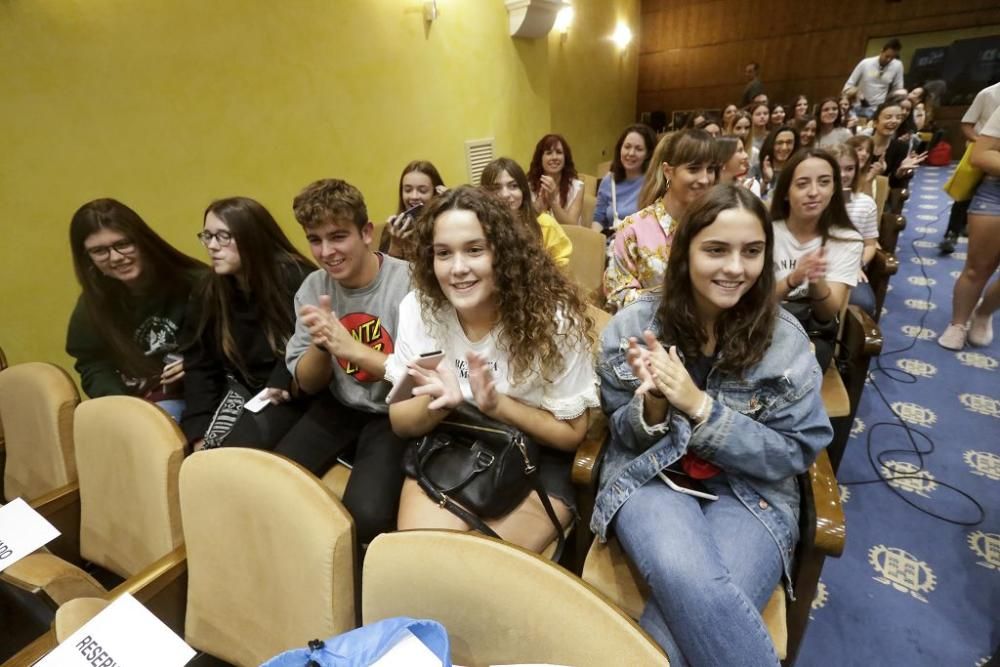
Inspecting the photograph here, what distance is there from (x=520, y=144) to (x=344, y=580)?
485 cm

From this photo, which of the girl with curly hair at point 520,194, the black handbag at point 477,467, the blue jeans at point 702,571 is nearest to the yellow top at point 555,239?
the girl with curly hair at point 520,194

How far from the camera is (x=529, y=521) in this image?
1.26 meters

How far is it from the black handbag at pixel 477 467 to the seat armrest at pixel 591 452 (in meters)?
0.10

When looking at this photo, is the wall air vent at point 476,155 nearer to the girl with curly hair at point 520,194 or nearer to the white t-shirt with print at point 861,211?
the girl with curly hair at point 520,194

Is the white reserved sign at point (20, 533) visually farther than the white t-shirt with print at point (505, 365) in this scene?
No

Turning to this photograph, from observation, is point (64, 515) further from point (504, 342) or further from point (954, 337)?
point (954, 337)

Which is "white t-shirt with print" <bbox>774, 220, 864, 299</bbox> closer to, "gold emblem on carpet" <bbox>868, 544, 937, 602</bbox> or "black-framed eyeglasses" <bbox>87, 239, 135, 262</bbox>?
"gold emblem on carpet" <bbox>868, 544, 937, 602</bbox>

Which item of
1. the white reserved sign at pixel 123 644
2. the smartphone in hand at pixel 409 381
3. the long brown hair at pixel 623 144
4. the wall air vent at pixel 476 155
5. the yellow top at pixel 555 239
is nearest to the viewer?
the white reserved sign at pixel 123 644

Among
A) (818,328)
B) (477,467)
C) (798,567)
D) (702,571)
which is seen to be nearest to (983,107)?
(818,328)

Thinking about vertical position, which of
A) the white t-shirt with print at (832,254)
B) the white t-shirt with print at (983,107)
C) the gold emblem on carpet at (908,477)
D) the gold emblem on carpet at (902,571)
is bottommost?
the gold emblem on carpet at (902,571)

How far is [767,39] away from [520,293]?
9.29 meters

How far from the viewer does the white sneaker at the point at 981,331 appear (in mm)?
2766

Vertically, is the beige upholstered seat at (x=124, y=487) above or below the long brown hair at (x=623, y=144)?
below

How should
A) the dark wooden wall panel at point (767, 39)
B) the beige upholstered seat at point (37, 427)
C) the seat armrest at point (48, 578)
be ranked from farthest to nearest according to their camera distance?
the dark wooden wall panel at point (767, 39) < the beige upholstered seat at point (37, 427) < the seat armrest at point (48, 578)
